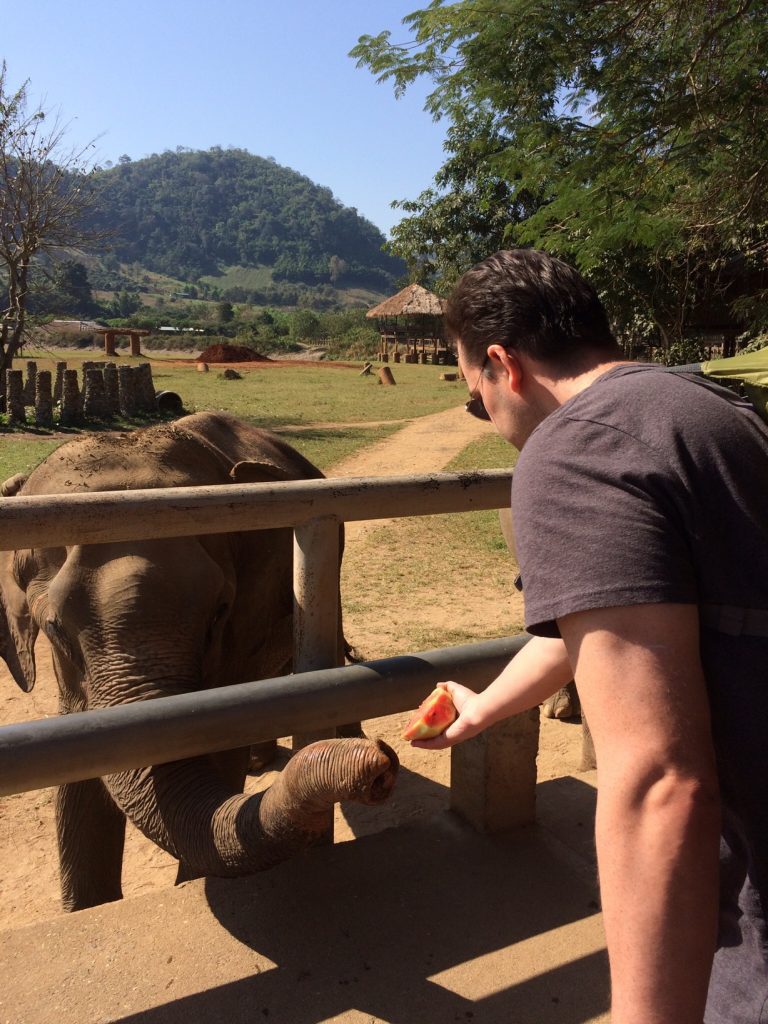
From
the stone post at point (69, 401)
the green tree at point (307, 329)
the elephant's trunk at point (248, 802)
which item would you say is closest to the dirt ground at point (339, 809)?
the elephant's trunk at point (248, 802)

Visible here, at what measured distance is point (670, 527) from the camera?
4.10 ft

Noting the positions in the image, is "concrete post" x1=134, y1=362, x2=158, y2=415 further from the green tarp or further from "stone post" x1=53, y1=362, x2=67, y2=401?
the green tarp

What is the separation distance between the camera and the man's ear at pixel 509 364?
1.52 metres

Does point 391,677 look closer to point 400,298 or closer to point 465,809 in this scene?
point 465,809

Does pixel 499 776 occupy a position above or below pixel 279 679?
below

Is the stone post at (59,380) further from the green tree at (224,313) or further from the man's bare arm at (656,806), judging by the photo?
the green tree at (224,313)

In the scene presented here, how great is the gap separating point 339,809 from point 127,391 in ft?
62.0

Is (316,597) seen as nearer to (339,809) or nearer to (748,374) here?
Answer: (748,374)

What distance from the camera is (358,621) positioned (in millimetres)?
7988

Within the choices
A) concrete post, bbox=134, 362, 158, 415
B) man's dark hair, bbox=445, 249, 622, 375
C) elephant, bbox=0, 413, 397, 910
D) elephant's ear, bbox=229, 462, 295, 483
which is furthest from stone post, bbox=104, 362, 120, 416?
man's dark hair, bbox=445, 249, 622, 375

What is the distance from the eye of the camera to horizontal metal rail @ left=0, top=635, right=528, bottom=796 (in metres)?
2.19

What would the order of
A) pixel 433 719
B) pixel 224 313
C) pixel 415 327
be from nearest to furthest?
pixel 433 719
pixel 415 327
pixel 224 313

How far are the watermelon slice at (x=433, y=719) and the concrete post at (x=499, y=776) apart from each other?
1.37m

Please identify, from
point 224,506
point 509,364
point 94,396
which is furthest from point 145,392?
point 509,364
